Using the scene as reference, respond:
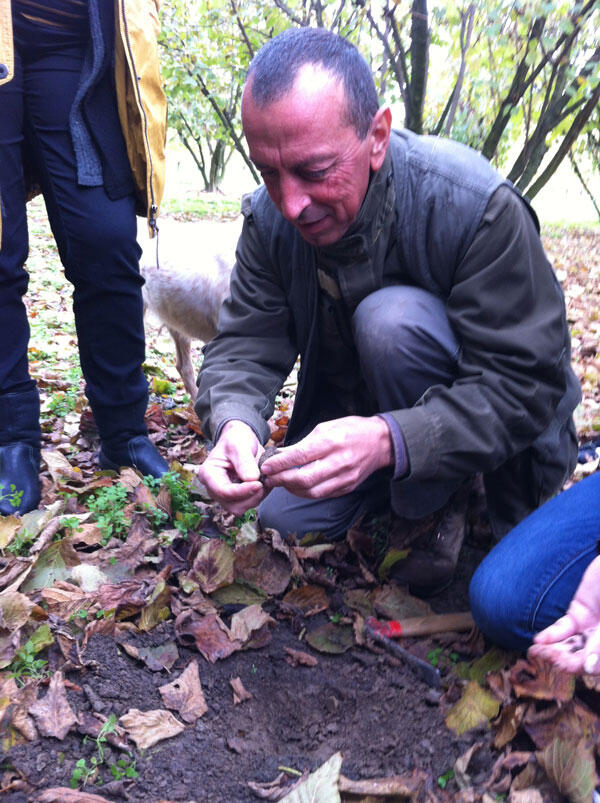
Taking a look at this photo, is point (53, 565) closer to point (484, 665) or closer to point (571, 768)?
point (484, 665)

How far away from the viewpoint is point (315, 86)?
1631 millimetres

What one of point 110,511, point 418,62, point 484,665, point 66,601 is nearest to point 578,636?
→ point 484,665

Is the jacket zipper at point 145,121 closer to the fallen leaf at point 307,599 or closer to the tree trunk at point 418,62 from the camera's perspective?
the fallen leaf at point 307,599

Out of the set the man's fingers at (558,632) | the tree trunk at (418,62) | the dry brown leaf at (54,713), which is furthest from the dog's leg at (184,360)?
the man's fingers at (558,632)

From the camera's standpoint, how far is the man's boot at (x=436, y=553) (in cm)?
214

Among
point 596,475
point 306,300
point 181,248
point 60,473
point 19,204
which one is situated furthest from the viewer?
point 181,248

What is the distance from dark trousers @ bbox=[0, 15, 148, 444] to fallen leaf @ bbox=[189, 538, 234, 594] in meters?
0.72

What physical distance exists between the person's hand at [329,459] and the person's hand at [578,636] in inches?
20.5

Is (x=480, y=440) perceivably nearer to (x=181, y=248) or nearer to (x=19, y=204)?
(x=19, y=204)

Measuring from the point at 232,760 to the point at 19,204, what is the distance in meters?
1.76

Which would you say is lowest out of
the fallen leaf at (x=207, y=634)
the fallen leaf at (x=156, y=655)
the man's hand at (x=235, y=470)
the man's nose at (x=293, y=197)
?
the fallen leaf at (x=207, y=634)

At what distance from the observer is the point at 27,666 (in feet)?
5.55

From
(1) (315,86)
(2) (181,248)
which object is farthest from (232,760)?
(2) (181,248)

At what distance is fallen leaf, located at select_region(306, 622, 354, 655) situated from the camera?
192 cm
